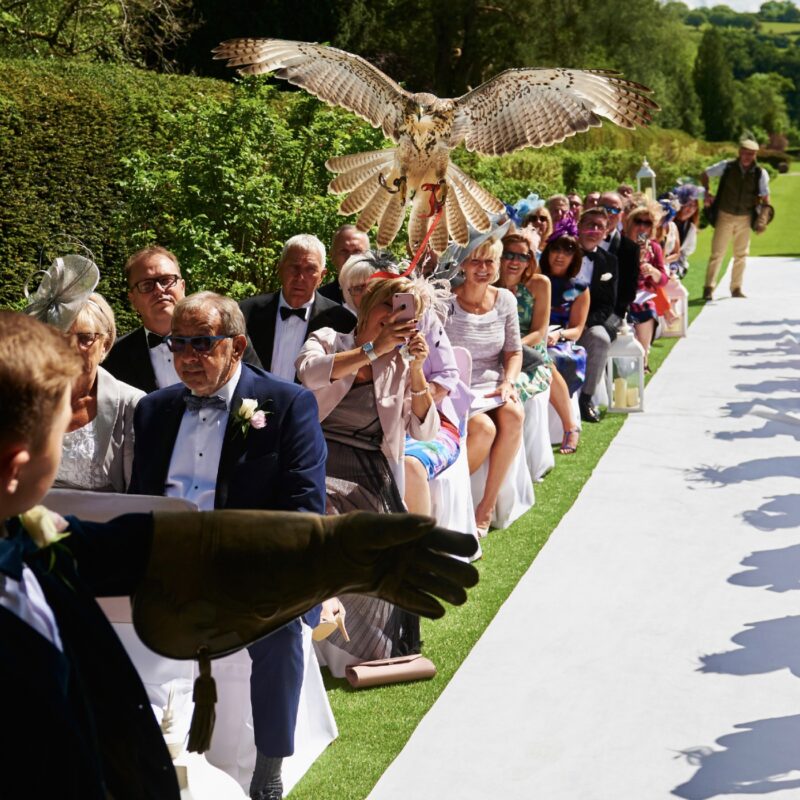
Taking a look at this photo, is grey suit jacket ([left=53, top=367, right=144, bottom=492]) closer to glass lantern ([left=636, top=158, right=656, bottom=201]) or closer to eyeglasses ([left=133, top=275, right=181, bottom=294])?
eyeglasses ([left=133, top=275, right=181, bottom=294])

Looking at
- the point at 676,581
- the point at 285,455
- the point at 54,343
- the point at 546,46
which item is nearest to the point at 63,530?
the point at 54,343

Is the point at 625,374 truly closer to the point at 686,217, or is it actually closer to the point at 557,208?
the point at 557,208

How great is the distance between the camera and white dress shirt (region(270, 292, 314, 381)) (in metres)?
6.00

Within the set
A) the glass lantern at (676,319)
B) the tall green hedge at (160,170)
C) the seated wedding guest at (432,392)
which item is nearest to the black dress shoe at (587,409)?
the tall green hedge at (160,170)

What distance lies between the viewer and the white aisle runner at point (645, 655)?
417 cm

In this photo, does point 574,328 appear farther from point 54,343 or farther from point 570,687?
point 54,343

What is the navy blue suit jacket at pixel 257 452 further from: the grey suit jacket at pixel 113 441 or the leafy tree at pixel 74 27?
the leafy tree at pixel 74 27

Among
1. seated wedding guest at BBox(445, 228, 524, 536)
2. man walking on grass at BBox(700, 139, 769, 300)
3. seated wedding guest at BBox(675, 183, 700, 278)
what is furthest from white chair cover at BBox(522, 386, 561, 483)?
seated wedding guest at BBox(675, 183, 700, 278)

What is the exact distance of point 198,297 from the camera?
396 centimetres

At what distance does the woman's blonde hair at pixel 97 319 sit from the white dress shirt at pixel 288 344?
65.4 inches

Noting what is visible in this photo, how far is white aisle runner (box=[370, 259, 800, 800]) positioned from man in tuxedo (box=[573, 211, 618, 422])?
1216 millimetres

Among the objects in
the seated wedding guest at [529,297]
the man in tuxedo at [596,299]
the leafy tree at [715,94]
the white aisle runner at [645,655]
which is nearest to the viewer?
the white aisle runner at [645,655]

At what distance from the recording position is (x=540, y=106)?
555 centimetres

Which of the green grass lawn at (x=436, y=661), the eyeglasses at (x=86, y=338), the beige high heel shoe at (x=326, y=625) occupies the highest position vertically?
the eyeglasses at (x=86, y=338)
